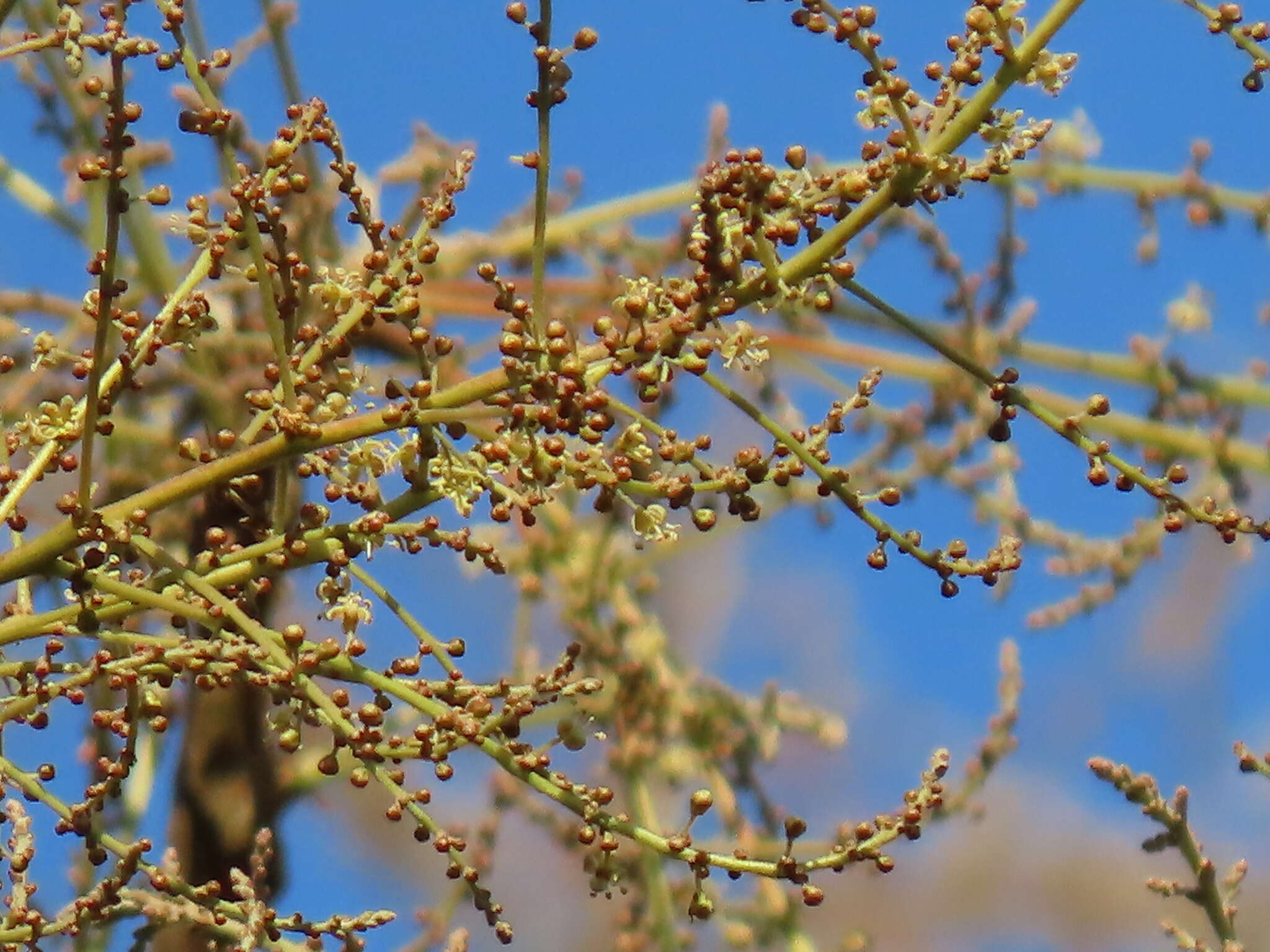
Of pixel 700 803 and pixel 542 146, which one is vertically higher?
pixel 542 146

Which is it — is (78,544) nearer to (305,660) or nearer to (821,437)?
(305,660)

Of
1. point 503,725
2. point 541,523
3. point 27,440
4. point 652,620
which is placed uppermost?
point 541,523

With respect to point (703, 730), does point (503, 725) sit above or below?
below

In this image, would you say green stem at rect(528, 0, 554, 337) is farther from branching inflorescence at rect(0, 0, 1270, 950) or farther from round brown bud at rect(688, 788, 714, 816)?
round brown bud at rect(688, 788, 714, 816)

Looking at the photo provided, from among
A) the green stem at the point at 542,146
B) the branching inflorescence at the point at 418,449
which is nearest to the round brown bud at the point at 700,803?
the branching inflorescence at the point at 418,449

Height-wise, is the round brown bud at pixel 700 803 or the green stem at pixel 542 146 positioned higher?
the green stem at pixel 542 146

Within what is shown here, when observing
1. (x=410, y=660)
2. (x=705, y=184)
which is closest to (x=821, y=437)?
(x=705, y=184)

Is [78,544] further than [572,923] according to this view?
No

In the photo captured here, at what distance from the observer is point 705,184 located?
120cm

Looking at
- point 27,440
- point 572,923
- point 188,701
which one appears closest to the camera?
point 27,440

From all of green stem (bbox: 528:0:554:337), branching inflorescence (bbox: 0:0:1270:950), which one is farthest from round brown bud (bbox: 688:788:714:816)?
green stem (bbox: 528:0:554:337)

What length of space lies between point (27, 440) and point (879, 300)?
0.81 meters

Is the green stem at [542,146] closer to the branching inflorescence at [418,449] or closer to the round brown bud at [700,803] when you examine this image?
the branching inflorescence at [418,449]

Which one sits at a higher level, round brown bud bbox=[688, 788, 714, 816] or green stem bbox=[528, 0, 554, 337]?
green stem bbox=[528, 0, 554, 337]
